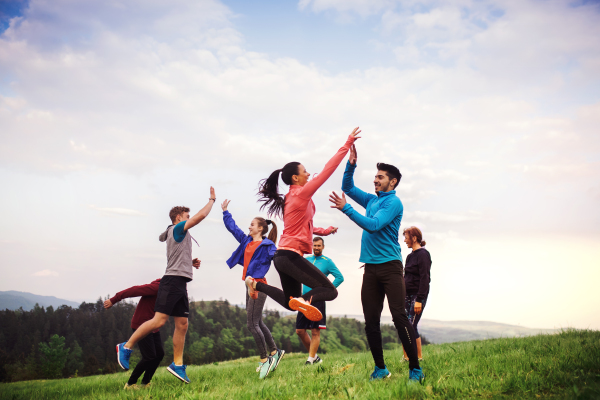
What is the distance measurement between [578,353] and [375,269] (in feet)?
10.4

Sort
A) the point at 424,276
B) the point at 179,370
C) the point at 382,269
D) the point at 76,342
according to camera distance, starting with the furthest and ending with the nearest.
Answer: the point at 76,342 < the point at 424,276 < the point at 179,370 < the point at 382,269

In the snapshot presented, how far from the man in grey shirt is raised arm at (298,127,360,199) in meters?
1.62

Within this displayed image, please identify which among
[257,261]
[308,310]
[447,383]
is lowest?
[447,383]

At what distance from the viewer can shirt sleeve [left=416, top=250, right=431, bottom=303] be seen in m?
6.71

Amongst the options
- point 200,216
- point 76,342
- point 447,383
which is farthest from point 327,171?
point 76,342

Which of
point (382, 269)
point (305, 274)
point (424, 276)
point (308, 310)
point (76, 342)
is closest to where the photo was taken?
point (382, 269)

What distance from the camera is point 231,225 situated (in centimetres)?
850

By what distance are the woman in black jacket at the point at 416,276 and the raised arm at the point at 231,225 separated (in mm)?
3665

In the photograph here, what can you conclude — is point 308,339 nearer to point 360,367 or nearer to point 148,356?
point 360,367

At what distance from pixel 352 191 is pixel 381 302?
180 centimetres

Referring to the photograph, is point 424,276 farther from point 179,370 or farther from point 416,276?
point 179,370

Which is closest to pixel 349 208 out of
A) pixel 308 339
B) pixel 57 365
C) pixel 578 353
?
pixel 578 353

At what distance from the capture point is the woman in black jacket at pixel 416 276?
673 cm

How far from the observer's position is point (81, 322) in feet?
176
